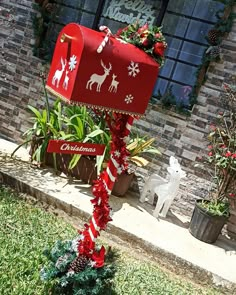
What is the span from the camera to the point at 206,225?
3975 mm

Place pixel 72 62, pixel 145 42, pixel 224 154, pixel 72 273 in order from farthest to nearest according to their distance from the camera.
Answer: pixel 224 154 < pixel 72 273 < pixel 145 42 < pixel 72 62

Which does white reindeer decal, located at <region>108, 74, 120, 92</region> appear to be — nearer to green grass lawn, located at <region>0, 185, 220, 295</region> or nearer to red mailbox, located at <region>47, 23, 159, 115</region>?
red mailbox, located at <region>47, 23, 159, 115</region>

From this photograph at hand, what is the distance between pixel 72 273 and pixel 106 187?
660mm

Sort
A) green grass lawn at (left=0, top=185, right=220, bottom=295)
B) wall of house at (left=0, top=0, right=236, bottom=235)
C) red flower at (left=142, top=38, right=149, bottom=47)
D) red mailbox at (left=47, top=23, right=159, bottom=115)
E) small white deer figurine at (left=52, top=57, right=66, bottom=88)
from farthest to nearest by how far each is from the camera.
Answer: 1. wall of house at (left=0, top=0, right=236, bottom=235)
2. green grass lawn at (left=0, top=185, right=220, bottom=295)
3. red flower at (left=142, top=38, right=149, bottom=47)
4. small white deer figurine at (left=52, top=57, right=66, bottom=88)
5. red mailbox at (left=47, top=23, right=159, bottom=115)

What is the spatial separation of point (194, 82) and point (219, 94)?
0.39 metres

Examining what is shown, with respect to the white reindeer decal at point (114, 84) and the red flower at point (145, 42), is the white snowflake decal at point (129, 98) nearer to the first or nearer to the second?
the white reindeer decal at point (114, 84)

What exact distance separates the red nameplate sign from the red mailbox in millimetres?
334

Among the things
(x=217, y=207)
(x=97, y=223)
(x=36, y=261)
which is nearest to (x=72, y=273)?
(x=97, y=223)

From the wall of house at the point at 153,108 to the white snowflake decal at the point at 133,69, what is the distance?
2.23 meters

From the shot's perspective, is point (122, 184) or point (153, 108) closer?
point (122, 184)

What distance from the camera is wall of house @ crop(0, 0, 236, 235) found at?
4352 mm

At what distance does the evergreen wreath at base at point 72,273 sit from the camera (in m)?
2.59

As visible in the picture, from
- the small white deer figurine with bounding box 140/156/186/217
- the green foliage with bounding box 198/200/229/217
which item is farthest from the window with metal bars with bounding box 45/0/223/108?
the green foliage with bounding box 198/200/229/217

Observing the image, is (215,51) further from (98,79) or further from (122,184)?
(98,79)
